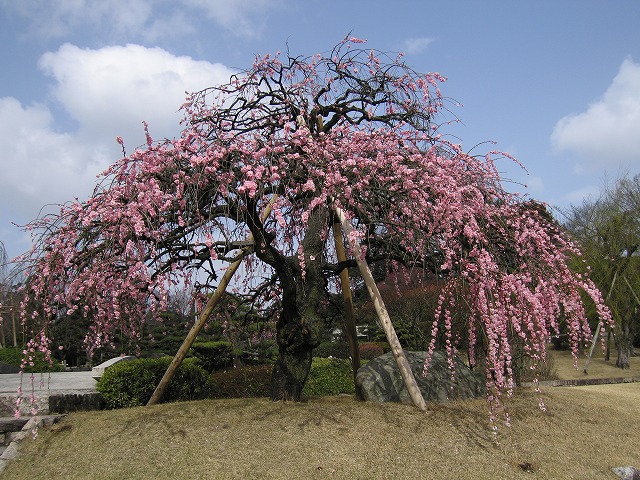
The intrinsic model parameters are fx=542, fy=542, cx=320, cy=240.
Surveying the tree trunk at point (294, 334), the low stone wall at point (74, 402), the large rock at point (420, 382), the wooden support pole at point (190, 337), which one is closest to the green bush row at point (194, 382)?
the low stone wall at point (74, 402)

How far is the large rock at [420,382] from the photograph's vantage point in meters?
8.16

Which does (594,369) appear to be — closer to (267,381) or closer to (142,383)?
(267,381)

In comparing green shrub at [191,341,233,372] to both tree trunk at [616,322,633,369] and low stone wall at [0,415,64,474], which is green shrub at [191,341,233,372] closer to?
low stone wall at [0,415,64,474]

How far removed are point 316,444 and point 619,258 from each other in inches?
835

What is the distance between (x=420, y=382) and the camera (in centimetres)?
852

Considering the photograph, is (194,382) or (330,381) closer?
(194,382)

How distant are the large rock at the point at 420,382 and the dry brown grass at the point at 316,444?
37 centimetres

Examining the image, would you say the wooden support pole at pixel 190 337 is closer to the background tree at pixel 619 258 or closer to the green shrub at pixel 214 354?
the green shrub at pixel 214 354

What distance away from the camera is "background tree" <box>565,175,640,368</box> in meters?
22.9

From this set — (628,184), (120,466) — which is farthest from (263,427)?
(628,184)

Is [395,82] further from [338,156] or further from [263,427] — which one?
[263,427]

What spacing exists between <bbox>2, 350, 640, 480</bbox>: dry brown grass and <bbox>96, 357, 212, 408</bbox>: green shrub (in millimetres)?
844

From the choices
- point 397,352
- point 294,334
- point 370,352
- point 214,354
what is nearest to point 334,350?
point 370,352

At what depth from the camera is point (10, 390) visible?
346 inches
